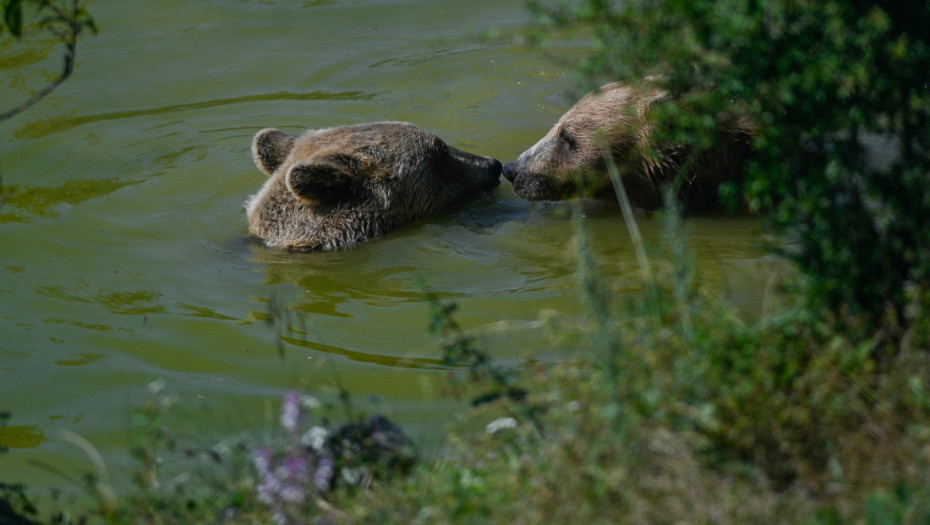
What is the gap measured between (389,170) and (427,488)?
5.20 metres

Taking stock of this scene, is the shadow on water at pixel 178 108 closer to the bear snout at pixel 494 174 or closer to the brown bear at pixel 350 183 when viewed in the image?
the brown bear at pixel 350 183

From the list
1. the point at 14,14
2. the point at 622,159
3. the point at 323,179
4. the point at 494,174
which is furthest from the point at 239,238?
the point at 14,14

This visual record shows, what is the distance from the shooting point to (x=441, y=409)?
5.79 m

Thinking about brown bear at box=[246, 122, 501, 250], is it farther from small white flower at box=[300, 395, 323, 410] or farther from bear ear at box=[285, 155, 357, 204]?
small white flower at box=[300, 395, 323, 410]

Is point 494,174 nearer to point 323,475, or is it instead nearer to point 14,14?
point 14,14

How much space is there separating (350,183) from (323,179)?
36cm

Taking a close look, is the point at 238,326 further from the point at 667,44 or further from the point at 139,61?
the point at 139,61

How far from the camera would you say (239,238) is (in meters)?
8.88

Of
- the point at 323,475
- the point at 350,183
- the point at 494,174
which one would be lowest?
the point at 494,174

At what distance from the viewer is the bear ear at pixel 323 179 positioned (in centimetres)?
831

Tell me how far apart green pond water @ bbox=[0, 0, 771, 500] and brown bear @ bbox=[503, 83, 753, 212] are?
0.97 ft

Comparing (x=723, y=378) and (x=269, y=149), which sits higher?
(x=723, y=378)

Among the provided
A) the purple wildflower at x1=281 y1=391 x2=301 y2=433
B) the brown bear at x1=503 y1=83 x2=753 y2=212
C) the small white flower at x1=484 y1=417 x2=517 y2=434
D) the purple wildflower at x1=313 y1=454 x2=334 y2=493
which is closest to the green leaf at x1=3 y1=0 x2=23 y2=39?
the purple wildflower at x1=281 y1=391 x2=301 y2=433

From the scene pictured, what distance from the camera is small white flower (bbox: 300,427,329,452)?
14.6 ft
